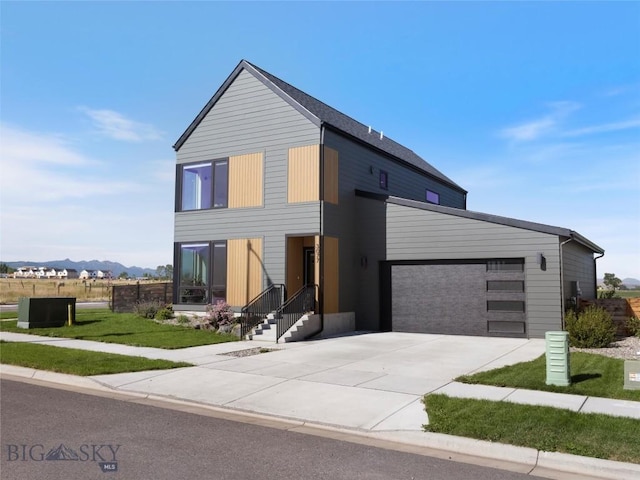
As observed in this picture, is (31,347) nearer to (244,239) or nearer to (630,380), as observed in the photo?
(244,239)

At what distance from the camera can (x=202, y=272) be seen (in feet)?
67.9

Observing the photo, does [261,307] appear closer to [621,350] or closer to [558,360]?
[558,360]

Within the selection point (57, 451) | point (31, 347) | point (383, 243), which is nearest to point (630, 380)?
point (57, 451)

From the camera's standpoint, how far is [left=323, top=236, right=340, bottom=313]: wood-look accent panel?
18.2 m

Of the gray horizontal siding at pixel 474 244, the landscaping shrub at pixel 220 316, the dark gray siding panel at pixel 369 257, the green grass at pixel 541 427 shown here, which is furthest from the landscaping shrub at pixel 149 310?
the green grass at pixel 541 427

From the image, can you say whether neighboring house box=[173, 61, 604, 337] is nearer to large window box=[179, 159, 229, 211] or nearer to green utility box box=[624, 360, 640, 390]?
large window box=[179, 159, 229, 211]

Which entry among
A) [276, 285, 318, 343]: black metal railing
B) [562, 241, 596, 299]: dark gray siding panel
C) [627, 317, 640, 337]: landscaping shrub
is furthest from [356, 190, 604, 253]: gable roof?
[276, 285, 318, 343]: black metal railing

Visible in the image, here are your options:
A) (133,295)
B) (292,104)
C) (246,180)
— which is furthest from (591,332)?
(133,295)

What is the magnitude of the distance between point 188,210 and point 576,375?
16085mm

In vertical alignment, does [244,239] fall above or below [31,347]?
above

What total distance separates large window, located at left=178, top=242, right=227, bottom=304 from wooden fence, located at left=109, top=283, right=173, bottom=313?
22.8 ft

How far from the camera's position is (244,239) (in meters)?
19.8

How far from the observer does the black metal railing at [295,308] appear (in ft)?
54.2

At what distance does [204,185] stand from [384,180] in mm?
7913
